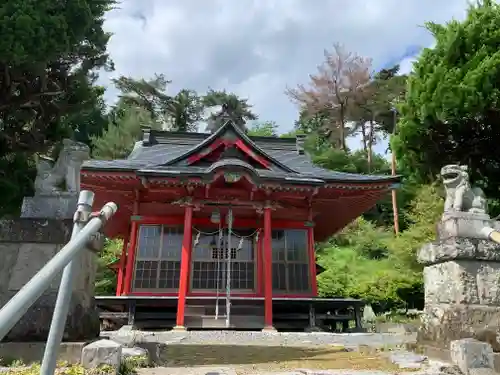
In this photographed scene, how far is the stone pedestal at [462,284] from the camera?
13.9 feet

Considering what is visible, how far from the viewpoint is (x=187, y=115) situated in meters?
40.4

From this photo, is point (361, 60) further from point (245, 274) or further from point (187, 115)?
point (245, 274)

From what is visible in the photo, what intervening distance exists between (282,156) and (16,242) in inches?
440

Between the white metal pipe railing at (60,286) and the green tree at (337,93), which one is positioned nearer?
the white metal pipe railing at (60,286)

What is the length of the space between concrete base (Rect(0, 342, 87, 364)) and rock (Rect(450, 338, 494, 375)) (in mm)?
3577

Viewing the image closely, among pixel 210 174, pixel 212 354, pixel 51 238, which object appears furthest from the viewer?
pixel 210 174

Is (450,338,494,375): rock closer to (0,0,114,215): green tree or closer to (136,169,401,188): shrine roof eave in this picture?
(136,169,401,188): shrine roof eave

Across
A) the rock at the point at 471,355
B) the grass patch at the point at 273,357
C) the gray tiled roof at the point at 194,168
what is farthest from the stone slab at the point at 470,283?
the gray tiled roof at the point at 194,168

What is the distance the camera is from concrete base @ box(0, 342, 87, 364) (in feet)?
12.7

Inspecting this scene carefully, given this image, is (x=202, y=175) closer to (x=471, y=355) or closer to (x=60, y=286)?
(x=471, y=355)

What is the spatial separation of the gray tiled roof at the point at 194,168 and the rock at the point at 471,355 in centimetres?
658

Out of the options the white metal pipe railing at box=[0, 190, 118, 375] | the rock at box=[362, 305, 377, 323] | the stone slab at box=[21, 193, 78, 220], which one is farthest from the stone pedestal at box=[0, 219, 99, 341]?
the rock at box=[362, 305, 377, 323]

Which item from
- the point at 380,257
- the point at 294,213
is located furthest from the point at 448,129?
the point at 380,257

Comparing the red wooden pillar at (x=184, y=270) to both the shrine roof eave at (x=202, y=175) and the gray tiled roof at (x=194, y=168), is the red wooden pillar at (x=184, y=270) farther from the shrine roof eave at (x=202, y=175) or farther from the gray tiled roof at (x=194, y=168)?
the gray tiled roof at (x=194, y=168)
